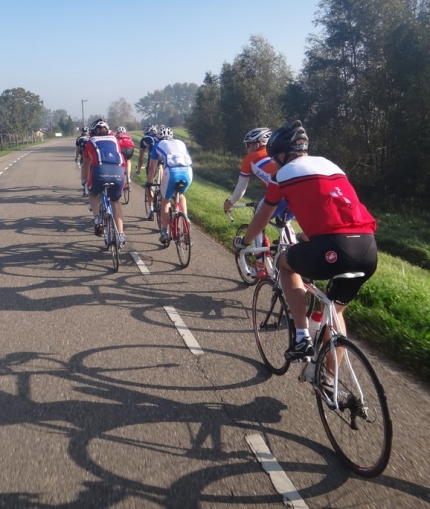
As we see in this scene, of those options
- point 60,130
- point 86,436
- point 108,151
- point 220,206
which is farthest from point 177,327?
point 60,130

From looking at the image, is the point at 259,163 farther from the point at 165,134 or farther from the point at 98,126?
the point at 98,126

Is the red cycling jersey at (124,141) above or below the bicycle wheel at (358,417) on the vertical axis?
above

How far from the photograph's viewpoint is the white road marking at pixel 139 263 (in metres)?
8.01

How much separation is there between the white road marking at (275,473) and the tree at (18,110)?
285ft

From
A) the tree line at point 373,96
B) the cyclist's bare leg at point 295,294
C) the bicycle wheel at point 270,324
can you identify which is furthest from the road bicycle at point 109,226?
the tree line at point 373,96

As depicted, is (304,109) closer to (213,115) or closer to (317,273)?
(213,115)

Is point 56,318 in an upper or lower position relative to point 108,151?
lower

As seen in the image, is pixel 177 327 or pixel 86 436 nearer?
pixel 86 436

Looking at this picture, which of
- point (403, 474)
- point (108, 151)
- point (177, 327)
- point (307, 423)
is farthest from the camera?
point (108, 151)

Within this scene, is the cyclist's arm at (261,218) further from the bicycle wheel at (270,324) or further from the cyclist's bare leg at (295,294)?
the bicycle wheel at (270,324)

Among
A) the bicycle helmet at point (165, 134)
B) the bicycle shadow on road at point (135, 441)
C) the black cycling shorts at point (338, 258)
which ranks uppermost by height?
the bicycle helmet at point (165, 134)

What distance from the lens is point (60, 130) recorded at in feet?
420

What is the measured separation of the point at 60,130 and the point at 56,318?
131 meters

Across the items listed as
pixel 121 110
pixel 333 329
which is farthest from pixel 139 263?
pixel 121 110
